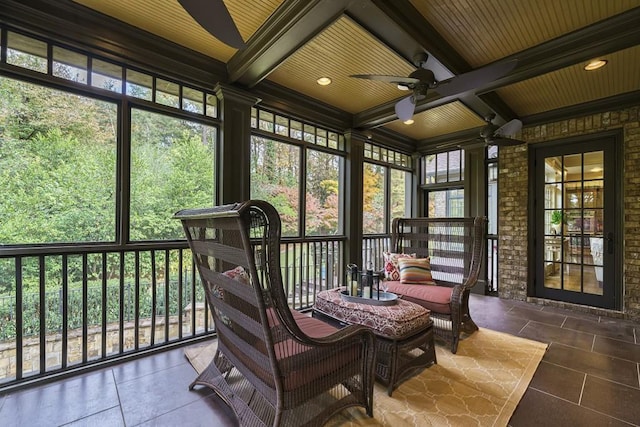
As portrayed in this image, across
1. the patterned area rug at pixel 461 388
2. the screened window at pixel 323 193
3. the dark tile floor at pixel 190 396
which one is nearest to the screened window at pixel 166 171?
the dark tile floor at pixel 190 396

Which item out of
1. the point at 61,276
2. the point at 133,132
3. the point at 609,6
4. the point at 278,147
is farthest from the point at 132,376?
the point at 609,6

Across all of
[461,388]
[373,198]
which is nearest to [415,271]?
[461,388]

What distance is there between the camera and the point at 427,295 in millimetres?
3164

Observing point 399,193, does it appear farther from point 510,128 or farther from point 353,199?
point 510,128

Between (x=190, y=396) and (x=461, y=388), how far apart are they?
2.02 meters

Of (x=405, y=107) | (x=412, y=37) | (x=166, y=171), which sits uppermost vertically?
(x=412, y=37)

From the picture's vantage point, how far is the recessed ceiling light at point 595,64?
3.07 m

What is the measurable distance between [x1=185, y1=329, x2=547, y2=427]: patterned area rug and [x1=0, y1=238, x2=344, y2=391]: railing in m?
0.47

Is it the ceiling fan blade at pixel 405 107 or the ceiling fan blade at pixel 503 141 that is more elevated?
the ceiling fan blade at pixel 405 107

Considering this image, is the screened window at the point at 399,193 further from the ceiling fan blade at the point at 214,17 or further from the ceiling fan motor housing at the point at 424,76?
the ceiling fan blade at the point at 214,17

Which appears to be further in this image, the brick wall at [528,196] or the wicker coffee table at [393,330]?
the brick wall at [528,196]

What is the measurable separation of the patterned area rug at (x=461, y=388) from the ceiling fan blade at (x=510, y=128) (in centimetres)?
263

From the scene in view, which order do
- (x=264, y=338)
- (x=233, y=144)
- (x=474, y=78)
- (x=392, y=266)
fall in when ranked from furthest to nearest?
(x=392, y=266), (x=233, y=144), (x=474, y=78), (x=264, y=338)

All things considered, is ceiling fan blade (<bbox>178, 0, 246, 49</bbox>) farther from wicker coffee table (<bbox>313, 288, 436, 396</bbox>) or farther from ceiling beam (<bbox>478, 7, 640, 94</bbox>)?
ceiling beam (<bbox>478, 7, 640, 94</bbox>)
